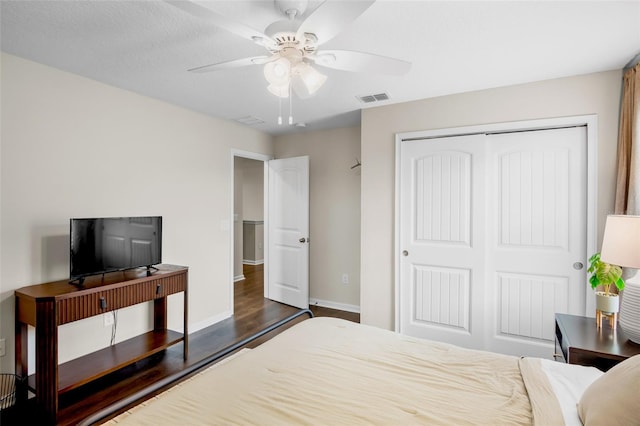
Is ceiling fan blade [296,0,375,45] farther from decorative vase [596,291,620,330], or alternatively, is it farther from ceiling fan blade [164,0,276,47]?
decorative vase [596,291,620,330]

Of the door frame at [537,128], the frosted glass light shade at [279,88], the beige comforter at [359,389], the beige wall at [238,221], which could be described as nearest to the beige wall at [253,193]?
the beige wall at [238,221]

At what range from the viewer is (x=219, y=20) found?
1315 mm

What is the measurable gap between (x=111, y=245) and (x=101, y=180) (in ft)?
2.06

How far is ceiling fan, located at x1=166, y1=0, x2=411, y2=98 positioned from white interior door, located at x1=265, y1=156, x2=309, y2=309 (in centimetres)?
257

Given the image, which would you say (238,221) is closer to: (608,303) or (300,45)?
(300,45)

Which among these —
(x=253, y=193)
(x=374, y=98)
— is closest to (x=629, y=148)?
(x=374, y=98)

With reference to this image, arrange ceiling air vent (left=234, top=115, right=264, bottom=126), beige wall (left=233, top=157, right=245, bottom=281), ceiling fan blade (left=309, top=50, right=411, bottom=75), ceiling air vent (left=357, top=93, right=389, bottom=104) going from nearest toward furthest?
ceiling fan blade (left=309, top=50, right=411, bottom=75) → ceiling air vent (left=357, top=93, right=389, bottom=104) → ceiling air vent (left=234, top=115, right=264, bottom=126) → beige wall (left=233, top=157, right=245, bottom=281)

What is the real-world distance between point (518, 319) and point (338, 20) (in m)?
2.81

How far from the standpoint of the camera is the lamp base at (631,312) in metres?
1.68

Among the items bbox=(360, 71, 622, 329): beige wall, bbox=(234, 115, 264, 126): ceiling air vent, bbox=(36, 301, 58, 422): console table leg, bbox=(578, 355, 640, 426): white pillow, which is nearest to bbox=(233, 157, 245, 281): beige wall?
bbox=(234, 115, 264, 126): ceiling air vent

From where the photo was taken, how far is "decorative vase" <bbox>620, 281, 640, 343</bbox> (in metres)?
1.68

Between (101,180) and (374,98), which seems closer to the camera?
(101,180)

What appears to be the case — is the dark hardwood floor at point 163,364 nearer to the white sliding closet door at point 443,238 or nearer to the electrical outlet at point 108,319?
the electrical outlet at point 108,319

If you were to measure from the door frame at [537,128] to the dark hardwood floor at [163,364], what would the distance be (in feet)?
4.46
